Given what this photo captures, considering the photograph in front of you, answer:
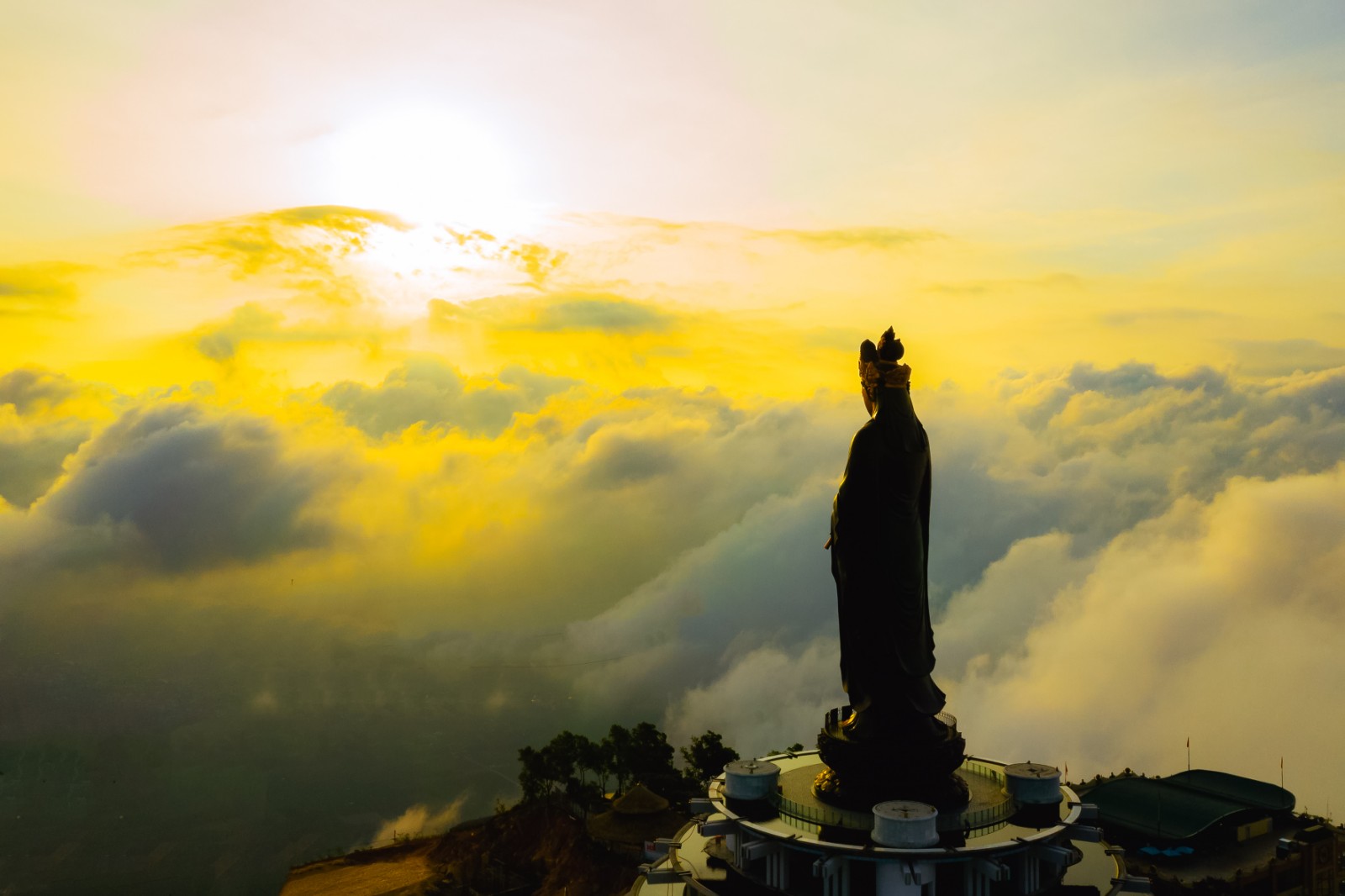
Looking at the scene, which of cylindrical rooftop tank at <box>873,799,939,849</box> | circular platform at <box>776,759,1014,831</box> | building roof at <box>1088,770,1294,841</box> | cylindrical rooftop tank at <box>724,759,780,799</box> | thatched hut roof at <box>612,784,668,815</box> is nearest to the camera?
cylindrical rooftop tank at <box>873,799,939,849</box>

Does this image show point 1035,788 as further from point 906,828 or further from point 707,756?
point 707,756

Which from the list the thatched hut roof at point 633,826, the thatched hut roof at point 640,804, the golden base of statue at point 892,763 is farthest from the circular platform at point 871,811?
the thatched hut roof at point 640,804

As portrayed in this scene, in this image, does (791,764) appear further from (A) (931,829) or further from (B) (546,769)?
(B) (546,769)

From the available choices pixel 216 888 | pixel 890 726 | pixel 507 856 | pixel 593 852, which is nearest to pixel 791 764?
pixel 890 726

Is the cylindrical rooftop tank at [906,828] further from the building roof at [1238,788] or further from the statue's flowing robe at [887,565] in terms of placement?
the building roof at [1238,788]

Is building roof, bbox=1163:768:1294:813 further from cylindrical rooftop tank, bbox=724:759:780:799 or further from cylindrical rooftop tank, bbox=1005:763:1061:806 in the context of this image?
cylindrical rooftop tank, bbox=724:759:780:799

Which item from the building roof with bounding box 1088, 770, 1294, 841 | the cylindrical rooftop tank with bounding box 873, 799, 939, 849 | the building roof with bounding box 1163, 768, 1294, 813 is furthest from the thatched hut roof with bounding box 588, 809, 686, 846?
the building roof with bounding box 1163, 768, 1294, 813

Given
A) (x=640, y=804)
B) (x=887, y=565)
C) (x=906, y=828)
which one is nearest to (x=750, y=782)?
(x=906, y=828)
